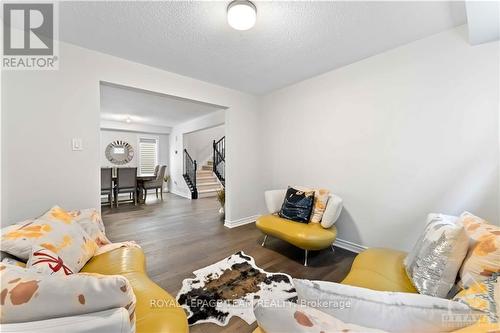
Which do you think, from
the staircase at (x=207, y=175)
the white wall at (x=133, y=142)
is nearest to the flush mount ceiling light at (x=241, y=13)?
the staircase at (x=207, y=175)

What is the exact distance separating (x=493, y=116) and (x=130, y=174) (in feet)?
21.4

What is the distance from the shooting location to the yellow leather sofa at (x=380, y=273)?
129 centimetres

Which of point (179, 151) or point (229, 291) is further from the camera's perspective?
point (179, 151)

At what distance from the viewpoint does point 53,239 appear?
129 cm

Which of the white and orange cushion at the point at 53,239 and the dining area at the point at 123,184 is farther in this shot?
the dining area at the point at 123,184

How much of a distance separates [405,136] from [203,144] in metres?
7.51

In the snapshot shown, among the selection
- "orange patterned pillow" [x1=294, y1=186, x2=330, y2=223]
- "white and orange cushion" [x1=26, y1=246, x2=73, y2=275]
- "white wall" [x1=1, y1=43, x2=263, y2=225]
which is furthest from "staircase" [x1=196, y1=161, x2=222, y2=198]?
"white and orange cushion" [x1=26, y1=246, x2=73, y2=275]

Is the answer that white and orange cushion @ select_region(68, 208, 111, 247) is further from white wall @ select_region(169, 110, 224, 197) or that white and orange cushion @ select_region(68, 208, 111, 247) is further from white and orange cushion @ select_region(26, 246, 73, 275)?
white wall @ select_region(169, 110, 224, 197)

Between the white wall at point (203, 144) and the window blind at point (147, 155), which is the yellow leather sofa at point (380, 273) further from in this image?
the window blind at point (147, 155)

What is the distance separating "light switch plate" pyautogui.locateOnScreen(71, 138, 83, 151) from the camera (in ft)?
6.92

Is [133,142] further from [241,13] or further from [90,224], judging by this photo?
[241,13]

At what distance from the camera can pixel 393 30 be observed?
6.41 ft

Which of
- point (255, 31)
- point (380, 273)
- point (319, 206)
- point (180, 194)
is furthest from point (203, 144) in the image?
point (380, 273)

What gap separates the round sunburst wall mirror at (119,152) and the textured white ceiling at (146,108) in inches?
47.3
